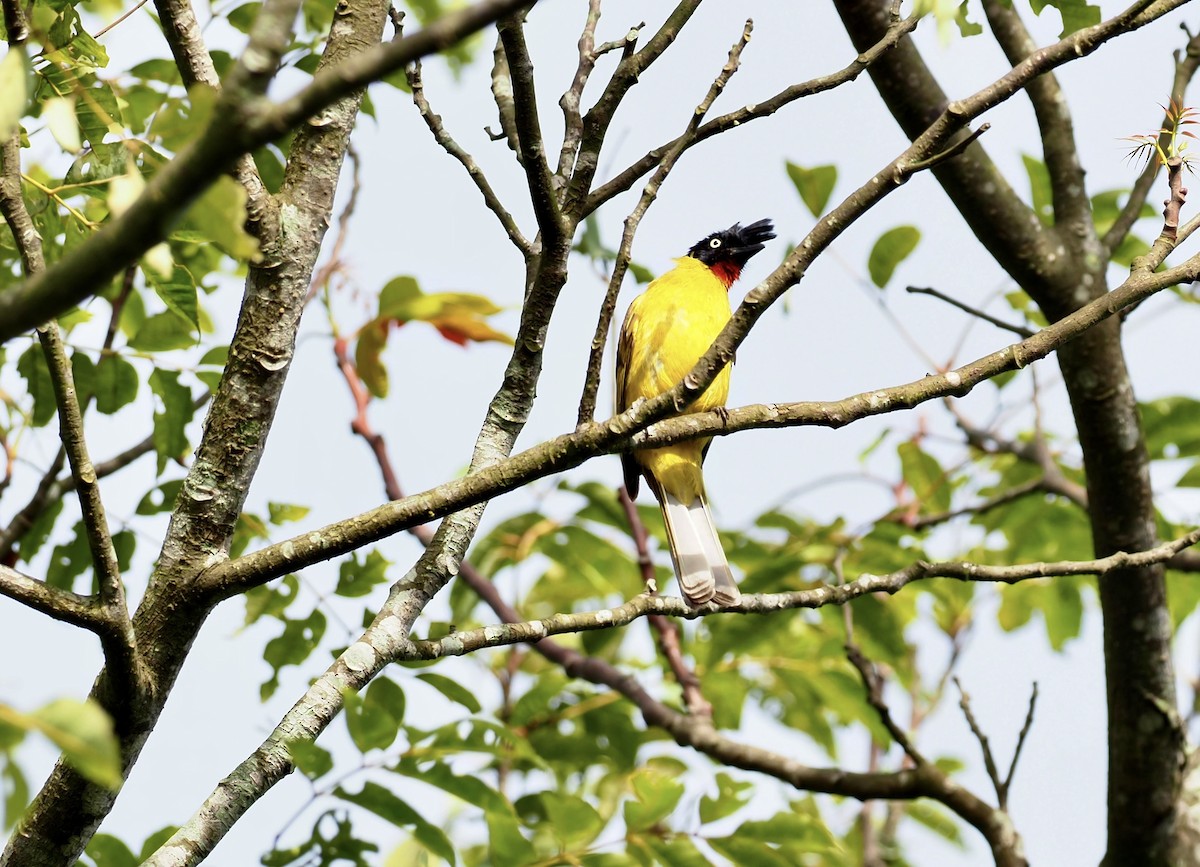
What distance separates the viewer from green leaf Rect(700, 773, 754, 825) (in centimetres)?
347

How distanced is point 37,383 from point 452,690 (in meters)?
1.66

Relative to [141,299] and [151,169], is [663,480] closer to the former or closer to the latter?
[141,299]

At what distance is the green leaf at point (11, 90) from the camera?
140 centimetres

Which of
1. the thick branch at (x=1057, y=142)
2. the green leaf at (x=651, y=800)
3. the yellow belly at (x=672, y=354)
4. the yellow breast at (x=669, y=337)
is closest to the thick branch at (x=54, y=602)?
the green leaf at (x=651, y=800)

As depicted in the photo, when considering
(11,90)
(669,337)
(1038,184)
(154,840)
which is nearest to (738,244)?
(669,337)

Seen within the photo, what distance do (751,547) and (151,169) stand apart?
8.79 ft

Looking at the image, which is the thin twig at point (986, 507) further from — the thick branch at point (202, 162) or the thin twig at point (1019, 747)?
the thick branch at point (202, 162)

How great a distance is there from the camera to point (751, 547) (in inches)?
179

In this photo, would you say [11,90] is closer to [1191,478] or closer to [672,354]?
[672,354]

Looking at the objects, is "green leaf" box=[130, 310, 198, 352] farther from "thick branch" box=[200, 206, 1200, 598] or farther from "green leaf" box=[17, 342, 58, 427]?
"thick branch" box=[200, 206, 1200, 598]

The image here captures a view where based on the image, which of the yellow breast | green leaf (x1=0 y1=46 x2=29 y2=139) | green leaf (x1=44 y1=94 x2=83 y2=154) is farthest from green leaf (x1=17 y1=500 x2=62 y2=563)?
green leaf (x1=0 y1=46 x2=29 y2=139)

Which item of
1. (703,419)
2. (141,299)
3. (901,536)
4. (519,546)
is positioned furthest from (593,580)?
(703,419)

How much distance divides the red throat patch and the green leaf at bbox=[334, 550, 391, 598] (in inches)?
135

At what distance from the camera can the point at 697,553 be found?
4367mm
